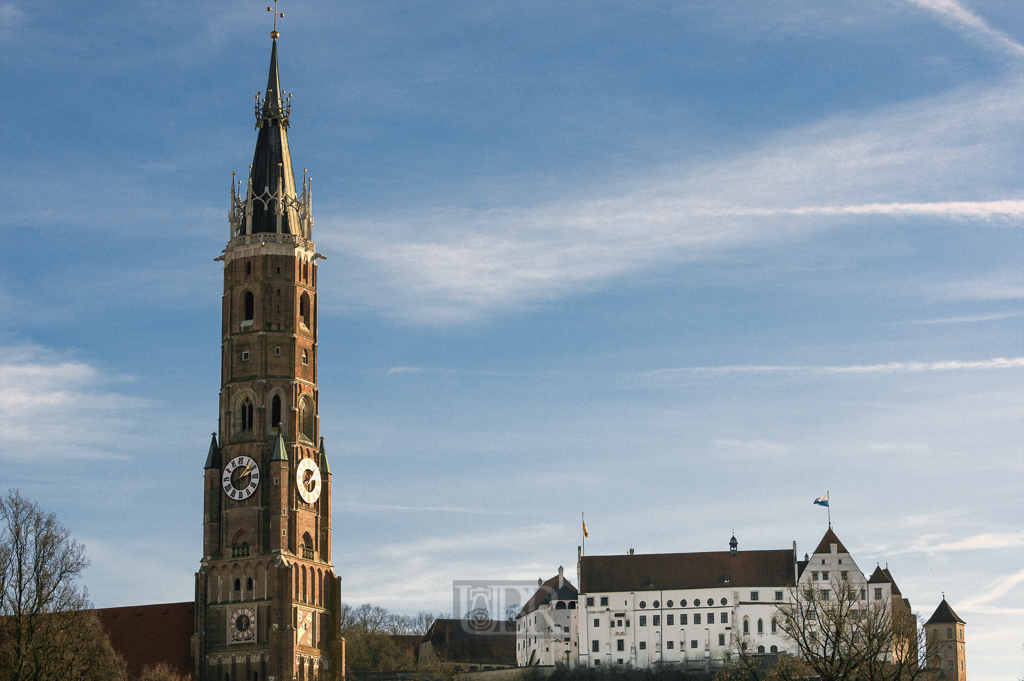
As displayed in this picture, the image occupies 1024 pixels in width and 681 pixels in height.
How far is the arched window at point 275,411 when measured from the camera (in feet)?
411

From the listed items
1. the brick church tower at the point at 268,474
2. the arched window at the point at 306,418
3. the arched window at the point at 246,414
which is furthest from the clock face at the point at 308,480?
the arched window at the point at 246,414

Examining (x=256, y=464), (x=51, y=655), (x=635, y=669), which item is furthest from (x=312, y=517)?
(x=51, y=655)

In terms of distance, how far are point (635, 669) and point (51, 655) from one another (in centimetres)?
8699

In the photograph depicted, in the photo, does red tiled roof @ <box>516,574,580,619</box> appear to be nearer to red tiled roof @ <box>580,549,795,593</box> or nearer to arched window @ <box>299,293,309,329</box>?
red tiled roof @ <box>580,549,795,593</box>

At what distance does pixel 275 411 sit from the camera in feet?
413

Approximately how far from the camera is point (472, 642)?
178 metres

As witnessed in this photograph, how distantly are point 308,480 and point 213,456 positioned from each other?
7.46 metres

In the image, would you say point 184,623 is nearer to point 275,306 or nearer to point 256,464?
point 256,464

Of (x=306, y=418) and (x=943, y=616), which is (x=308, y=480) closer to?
(x=306, y=418)

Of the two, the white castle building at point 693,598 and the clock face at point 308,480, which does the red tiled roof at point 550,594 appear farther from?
the clock face at point 308,480

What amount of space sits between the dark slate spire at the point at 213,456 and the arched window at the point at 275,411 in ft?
Result: 15.4

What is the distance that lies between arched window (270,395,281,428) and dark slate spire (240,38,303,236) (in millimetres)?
13874

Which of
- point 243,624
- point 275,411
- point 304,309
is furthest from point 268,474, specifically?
point 304,309

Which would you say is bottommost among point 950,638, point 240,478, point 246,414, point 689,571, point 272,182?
point 950,638
